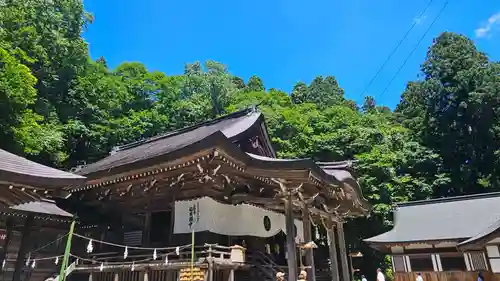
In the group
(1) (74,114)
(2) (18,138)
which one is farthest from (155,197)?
(1) (74,114)

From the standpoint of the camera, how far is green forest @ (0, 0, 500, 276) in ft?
60.2

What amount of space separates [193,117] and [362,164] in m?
13.9

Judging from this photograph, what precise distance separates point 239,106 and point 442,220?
1832 centimetres

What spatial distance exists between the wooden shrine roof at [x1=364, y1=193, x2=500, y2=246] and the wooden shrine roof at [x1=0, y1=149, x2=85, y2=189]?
16.0 m

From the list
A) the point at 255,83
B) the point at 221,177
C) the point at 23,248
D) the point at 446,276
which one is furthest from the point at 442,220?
the point at 255,83

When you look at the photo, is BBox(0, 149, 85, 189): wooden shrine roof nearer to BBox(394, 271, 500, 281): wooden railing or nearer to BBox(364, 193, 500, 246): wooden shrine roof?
BBox(364, 193, 500, 246): wooden shrine roof

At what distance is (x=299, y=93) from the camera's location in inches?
1703

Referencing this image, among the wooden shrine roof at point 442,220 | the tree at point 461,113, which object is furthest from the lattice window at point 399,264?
the tree at point 461,113

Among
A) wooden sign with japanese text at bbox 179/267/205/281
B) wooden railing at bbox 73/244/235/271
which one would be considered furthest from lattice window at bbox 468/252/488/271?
A: wooden sign with japanese text at bbox 179/267/205/281

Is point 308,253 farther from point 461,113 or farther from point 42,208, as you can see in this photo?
point 461,113

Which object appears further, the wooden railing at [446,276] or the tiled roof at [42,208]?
the wooden railing at [446,276]

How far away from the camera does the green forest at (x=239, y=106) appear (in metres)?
18.3

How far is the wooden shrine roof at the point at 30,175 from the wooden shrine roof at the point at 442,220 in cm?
1597

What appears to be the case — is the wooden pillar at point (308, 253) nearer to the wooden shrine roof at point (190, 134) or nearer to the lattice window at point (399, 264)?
the wooden shrine roof at point (190, 134)
